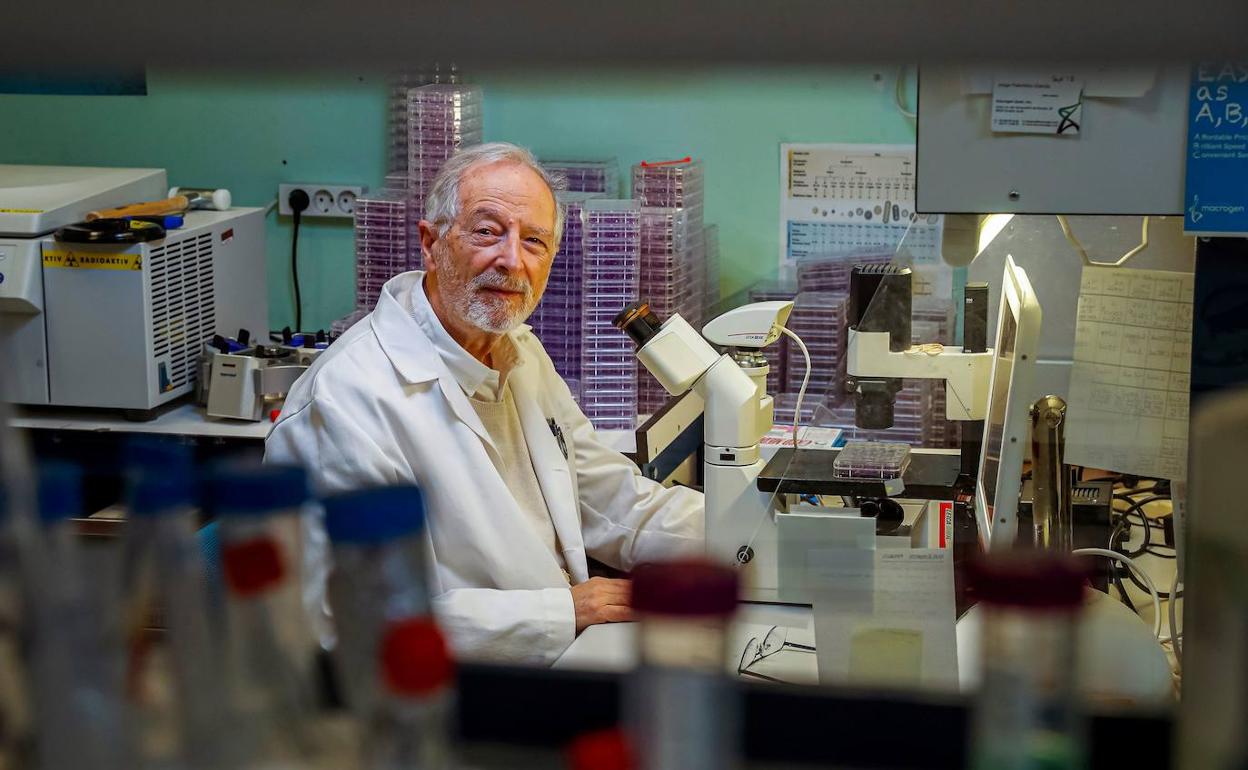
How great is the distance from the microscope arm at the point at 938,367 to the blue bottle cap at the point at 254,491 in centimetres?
137

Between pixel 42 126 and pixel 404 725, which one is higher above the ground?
pixel 42 126

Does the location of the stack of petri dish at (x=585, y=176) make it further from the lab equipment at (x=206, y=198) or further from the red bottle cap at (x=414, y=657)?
the red bottle cap at (x=414, y=657)

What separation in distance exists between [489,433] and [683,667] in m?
1.93

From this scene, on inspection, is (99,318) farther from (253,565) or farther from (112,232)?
(253,565)

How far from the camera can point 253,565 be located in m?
0.48

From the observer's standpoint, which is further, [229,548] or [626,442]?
[626,442]

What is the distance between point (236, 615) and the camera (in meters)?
0.50

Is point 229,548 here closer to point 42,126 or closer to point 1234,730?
point 1234,730

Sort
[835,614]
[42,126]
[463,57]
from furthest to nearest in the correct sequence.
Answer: [42,126] < [835,614] < [463,57]

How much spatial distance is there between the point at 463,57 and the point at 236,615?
24cm

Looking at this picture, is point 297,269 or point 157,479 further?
point 297,269

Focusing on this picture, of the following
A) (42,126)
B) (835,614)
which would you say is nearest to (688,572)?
(835,614)

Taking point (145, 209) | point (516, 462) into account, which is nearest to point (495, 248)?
point (516, 462)

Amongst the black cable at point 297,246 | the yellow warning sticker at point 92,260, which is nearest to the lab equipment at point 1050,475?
the yellow warning sticker at point 92,260
